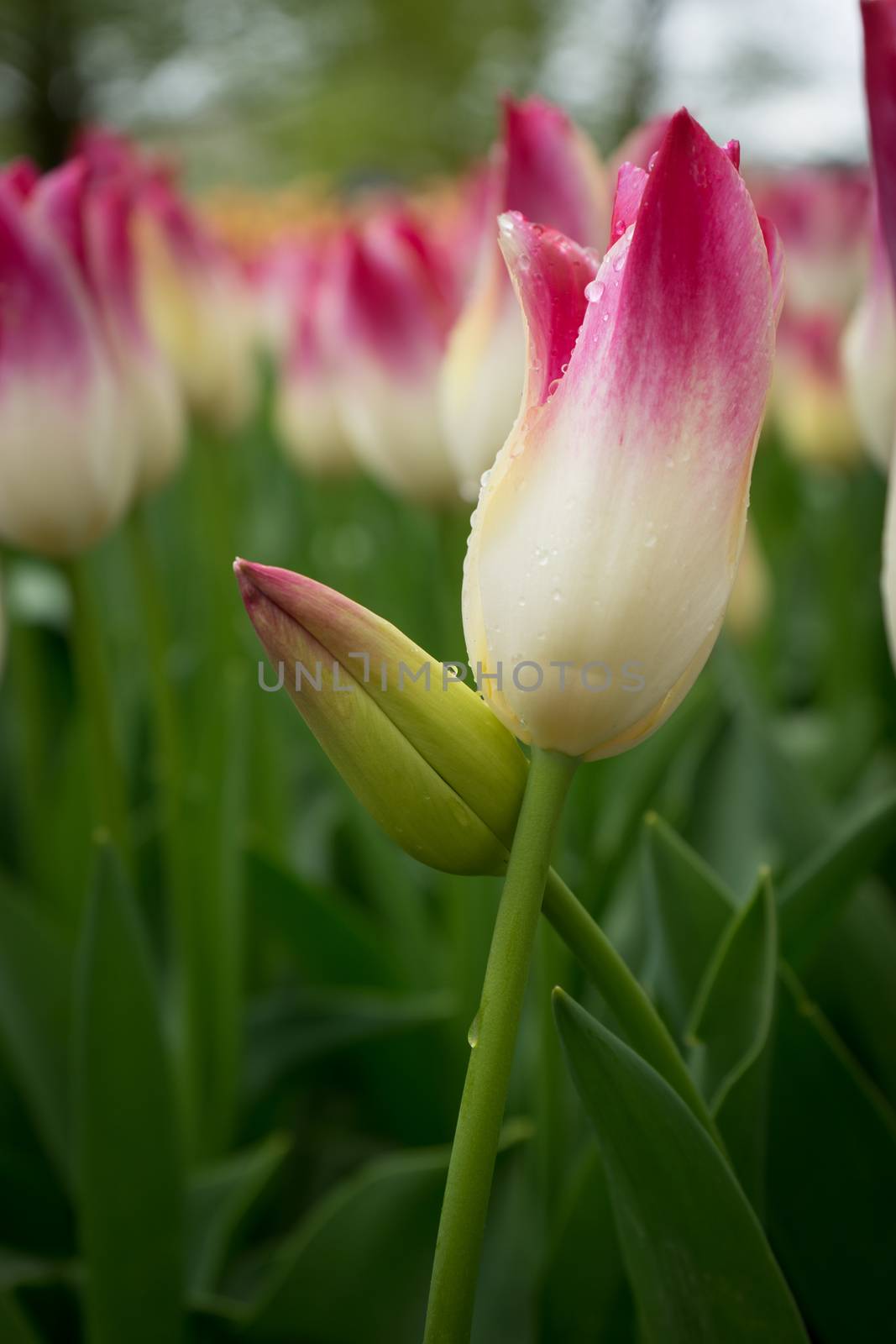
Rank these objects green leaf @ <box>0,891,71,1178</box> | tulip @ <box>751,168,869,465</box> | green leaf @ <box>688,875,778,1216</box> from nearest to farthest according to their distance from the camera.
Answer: green leaf @ <box>688,875,778,1216</box> → green leaf @ <box>0,891,71,1178</box> → tulip @ <box>751,168,869,465</box>

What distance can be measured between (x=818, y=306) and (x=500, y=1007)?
1.87 meters

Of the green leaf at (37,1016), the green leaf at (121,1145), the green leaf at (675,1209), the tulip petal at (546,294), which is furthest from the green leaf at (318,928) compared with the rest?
the tulip petal at (546,294)

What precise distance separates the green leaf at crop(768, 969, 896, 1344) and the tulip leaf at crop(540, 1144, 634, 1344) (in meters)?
0.08

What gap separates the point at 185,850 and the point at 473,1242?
1.85 feet

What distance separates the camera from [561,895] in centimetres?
35

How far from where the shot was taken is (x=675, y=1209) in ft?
1.33

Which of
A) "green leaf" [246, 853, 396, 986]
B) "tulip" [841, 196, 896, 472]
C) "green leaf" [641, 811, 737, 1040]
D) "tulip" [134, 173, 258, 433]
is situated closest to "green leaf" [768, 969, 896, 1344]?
"green leaf" [641, 811, 737, 1040]

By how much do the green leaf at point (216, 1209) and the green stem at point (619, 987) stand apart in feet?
1.36

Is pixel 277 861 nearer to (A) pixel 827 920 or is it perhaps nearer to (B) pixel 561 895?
(A) pixel 827 920

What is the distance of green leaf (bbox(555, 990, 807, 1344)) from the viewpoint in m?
0.39

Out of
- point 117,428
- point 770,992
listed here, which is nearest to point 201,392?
point 117,428

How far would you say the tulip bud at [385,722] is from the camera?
341mm

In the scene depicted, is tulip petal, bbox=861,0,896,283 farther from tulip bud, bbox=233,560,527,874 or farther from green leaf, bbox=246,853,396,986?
green leaf, bbox=246,853,396,986

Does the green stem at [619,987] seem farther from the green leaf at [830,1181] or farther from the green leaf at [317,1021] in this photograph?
the green leaf at [317,1021]
